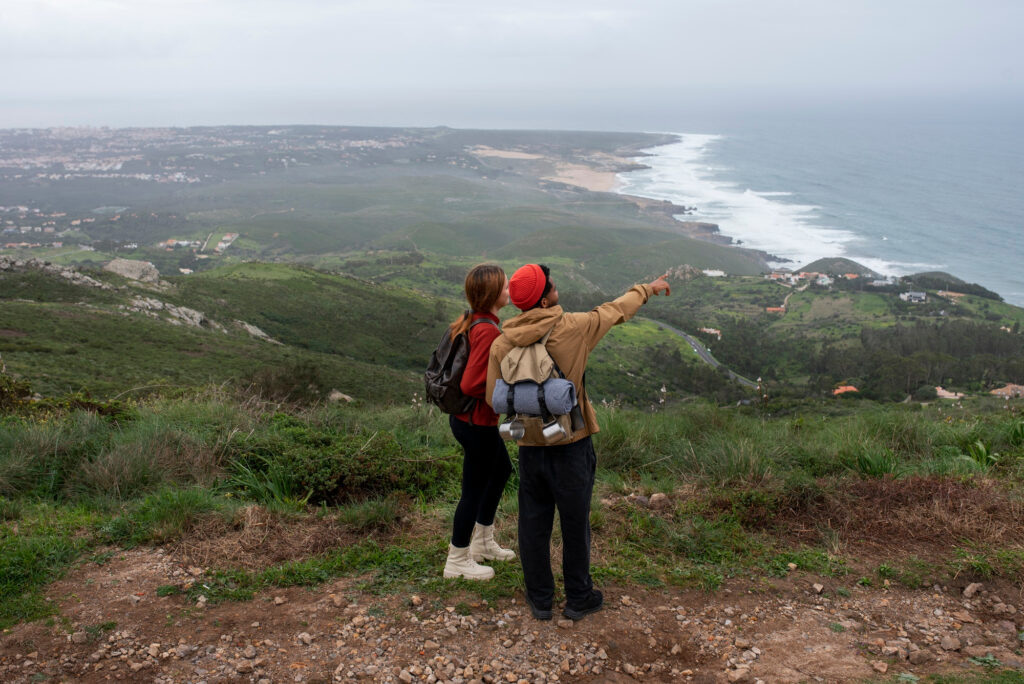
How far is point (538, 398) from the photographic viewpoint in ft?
9.60

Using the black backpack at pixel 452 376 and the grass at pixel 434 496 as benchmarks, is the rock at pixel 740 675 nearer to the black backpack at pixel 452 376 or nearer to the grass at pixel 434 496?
the grass at pixel 434 496

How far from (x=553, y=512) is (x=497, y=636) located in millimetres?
669

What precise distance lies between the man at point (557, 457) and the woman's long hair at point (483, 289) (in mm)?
167

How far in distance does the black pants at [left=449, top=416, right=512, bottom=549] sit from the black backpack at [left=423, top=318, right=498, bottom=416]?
0.45 ft

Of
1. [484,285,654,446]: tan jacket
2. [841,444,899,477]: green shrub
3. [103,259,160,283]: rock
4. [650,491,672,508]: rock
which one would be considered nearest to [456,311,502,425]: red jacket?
[484,285,654,446]: tan jacket

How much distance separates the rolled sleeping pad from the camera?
9.54 ft

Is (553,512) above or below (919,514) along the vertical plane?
above

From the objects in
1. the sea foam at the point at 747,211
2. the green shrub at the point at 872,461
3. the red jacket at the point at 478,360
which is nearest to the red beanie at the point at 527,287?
the red jacket at the point at 478,360

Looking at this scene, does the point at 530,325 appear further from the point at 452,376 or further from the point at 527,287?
the point at 452,376

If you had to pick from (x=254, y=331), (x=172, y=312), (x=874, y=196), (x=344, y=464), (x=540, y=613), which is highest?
(x=874, y=196)

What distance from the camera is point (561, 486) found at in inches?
124

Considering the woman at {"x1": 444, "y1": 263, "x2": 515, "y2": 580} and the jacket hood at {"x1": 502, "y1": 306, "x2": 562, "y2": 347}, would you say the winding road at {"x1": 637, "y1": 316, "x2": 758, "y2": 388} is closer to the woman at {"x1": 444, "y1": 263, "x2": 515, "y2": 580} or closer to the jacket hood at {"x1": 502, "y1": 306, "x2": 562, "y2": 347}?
the woman at {"x1": 444, "y1": 263, "x2": 515, "y2": 580}

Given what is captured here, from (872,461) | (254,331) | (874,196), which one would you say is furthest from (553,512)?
(874,196)

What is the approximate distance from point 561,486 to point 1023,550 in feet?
9.77
